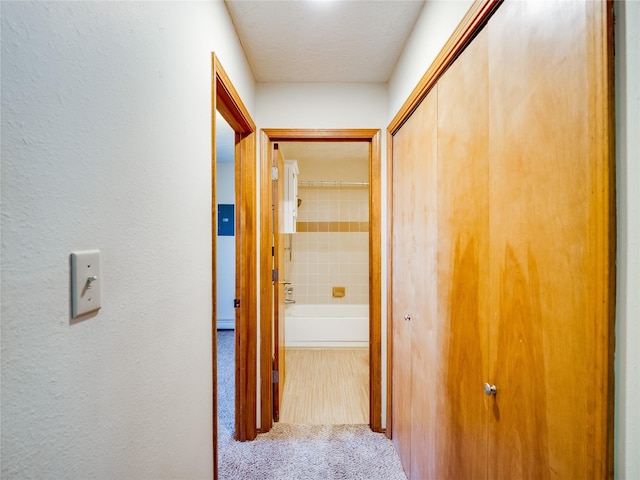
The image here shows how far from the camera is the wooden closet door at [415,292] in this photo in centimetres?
122

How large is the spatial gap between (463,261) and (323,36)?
1373mm

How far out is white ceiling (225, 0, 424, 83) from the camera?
1.31 m

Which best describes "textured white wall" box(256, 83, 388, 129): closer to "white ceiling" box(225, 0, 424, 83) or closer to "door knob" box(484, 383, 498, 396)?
"white ceiling" box(225, 0, 424, 83)

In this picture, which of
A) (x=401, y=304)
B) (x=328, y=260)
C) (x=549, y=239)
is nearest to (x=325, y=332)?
(x=328, y=260)

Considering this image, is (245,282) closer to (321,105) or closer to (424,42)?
(321,105)

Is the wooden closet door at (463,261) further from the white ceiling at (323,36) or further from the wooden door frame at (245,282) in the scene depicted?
the wooden door frame at (245,282)

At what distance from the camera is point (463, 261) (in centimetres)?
96

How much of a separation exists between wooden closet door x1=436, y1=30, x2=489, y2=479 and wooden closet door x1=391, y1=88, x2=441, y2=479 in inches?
3.2

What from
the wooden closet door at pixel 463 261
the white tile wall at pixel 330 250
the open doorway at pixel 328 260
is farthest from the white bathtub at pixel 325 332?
the wooden closet door at pixel 463 261

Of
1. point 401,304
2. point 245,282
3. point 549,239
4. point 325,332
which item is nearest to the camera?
point 549,239

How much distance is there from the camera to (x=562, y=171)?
1.91ft

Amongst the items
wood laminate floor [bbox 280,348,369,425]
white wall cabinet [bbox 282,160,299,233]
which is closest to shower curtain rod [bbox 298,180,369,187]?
white wall cabinet [bbox 282,160,299,233]

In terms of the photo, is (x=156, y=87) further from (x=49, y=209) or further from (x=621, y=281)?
(x=621, y=281)
